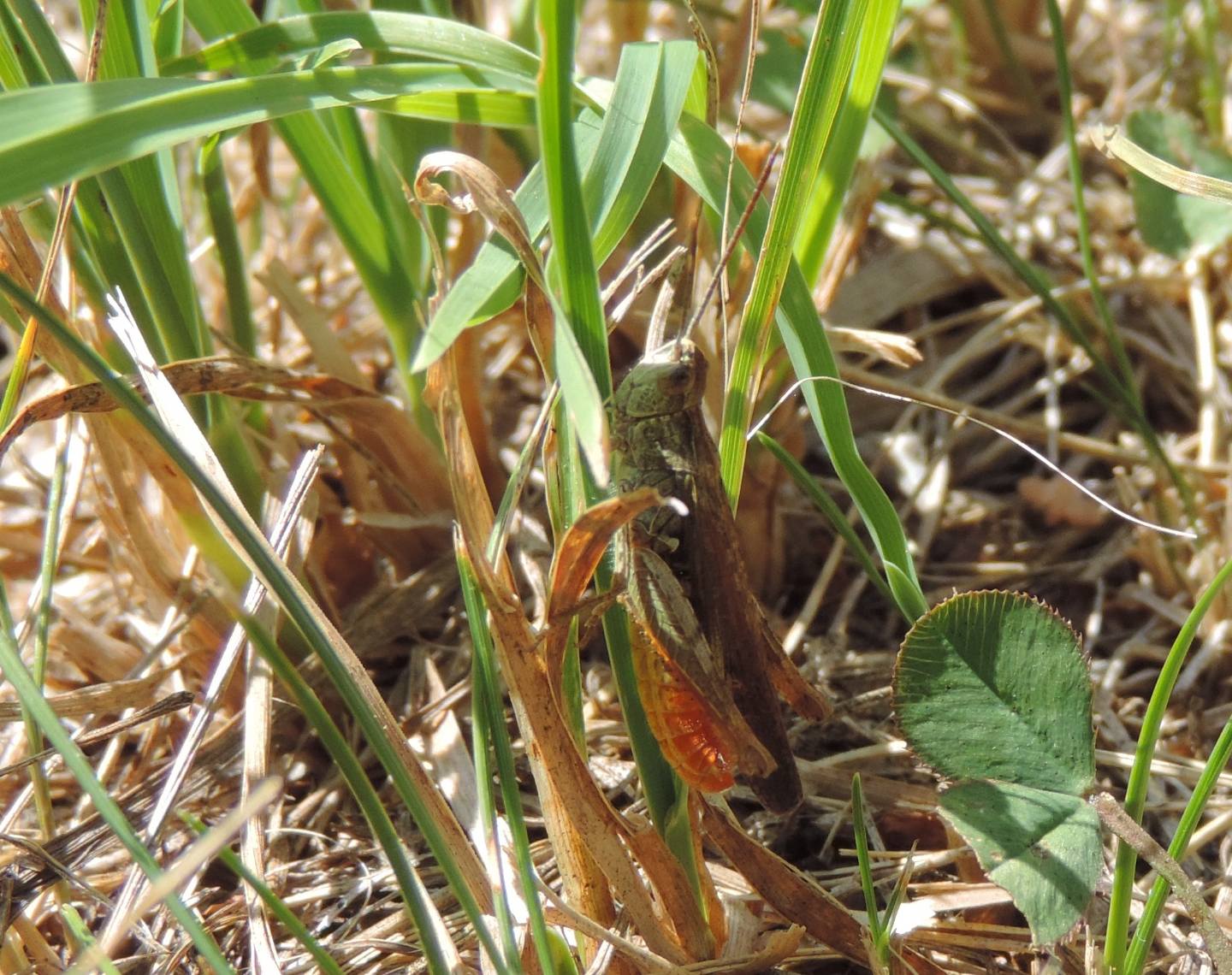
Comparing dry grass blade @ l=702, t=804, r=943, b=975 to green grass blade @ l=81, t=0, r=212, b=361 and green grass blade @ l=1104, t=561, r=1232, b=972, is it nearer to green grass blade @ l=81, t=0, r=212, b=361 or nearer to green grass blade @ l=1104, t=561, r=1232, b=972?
green grass blade @ l=1104, t=561, r=1232, b=972

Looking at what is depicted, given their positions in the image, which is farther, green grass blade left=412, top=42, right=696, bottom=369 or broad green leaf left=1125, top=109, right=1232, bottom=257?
broad green leaf left=1125, top=109, right=1232, bottom=257

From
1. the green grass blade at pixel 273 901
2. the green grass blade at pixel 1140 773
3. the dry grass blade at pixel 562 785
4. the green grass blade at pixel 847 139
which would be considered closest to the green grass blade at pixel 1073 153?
the green grass blade at pixel 847 139

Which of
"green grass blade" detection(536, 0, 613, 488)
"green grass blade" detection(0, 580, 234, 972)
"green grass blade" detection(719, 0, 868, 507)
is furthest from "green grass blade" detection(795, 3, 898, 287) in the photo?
"green grass blade" detection(0, 580, 234, 972)

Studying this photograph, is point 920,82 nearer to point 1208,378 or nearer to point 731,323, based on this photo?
point 1208,378

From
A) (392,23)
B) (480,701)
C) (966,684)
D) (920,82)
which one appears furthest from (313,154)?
(920,82)

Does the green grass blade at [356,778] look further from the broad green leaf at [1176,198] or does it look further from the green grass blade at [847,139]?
the broad green leaf at [1176,198]

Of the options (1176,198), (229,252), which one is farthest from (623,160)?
(1176,198)
